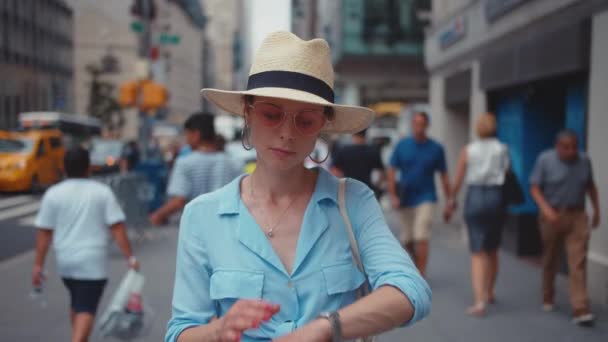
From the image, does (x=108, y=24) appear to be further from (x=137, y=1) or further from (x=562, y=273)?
(x=562, y=273)

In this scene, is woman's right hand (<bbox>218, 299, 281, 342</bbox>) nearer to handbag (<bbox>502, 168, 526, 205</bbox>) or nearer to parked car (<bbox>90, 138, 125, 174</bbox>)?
handbag (<bbox>502, 168, 526, 205</bbox>)

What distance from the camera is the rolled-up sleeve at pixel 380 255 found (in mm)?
1703

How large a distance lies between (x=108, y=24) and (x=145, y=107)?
192 ft

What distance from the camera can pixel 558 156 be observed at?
20.9 ft

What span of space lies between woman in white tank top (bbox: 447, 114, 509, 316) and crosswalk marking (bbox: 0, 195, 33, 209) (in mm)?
13729

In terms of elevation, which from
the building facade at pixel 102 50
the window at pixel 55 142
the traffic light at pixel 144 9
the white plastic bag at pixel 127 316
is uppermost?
the building facade at pixel 102 50

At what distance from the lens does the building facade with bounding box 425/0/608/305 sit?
7.20m

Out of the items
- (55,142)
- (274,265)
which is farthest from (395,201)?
(55,142)

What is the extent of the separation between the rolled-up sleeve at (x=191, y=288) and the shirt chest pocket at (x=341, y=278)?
0.34m

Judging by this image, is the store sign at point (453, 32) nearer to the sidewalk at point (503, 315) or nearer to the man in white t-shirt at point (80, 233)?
the sidewalk at point (503, 315)

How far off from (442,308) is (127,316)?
337cm

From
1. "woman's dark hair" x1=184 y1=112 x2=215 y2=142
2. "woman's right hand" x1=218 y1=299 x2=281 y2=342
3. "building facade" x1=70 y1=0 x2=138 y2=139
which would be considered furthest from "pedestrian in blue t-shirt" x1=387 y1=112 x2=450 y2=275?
"building facade" x1=70 y1=0 x2=138 y2=139

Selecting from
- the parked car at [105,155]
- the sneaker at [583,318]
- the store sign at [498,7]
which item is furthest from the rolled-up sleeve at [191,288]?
the parked car at [105,155]

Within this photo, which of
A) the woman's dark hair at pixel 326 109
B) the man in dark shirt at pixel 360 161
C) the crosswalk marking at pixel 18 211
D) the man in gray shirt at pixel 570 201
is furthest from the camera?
the crosswalk marking at pixel 18 211
